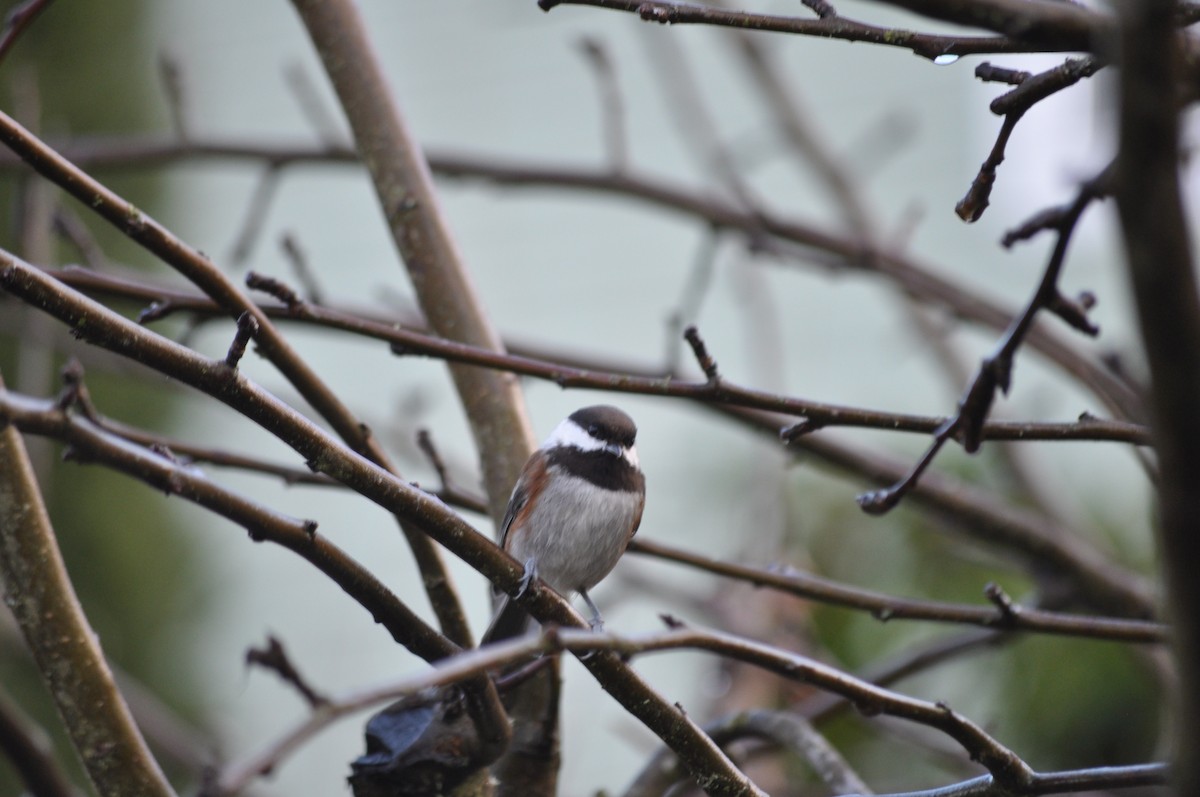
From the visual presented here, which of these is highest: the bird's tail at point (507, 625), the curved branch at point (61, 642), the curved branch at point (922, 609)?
the bird's tail at point (507, 625)

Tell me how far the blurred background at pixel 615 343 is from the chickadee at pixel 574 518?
0.93m

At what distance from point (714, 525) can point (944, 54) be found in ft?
14.0

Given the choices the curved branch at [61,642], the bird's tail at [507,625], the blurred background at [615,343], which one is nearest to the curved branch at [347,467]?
the curved branch at [61,642]

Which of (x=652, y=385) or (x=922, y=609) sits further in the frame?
(x=922, y=609)

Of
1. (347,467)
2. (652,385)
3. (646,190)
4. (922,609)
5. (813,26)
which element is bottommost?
(347,467)

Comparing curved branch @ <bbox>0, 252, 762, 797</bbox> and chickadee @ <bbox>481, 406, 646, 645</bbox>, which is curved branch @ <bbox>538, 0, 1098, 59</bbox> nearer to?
curved branch @ <bbox>0, 252, 762, 797</bbox>

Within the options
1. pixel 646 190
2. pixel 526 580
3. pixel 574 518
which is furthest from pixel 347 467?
pixel 646 190

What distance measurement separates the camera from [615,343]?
24.2 ft

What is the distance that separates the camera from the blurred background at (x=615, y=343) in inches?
155

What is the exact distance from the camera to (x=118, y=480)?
580 cm

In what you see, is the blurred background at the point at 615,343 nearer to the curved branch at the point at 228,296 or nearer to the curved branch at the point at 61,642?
the curved branch at the point at 228,296

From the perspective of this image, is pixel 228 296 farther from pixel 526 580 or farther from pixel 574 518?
pixel 574 518

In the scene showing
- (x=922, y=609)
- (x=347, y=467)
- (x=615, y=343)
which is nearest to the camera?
(x=347, y=467)

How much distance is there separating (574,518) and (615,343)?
5090 millimetres
